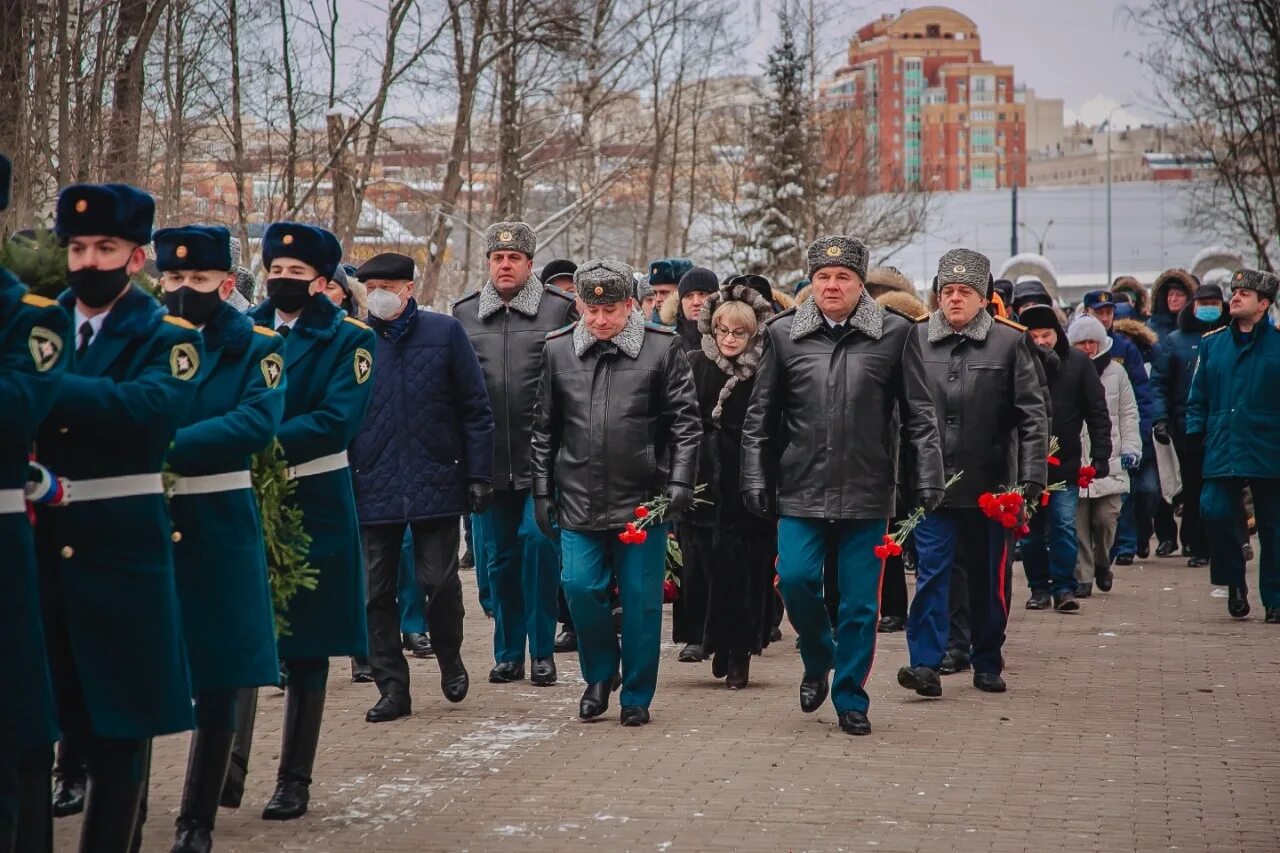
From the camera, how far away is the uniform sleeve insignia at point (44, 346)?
4.86m

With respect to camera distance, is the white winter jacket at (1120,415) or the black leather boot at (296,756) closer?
the black leather boot at (296,756)

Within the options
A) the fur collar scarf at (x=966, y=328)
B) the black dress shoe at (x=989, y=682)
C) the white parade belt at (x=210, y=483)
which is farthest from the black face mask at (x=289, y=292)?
the black dress shoe at (x=989, y=682)

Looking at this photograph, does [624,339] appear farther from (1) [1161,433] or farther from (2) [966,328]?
(1) [1161,433]

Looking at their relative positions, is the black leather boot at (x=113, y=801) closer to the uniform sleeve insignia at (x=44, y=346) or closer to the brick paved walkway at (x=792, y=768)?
the brick paved walkway at (x=792, y=768)

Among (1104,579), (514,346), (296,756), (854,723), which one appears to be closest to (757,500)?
(854,723)

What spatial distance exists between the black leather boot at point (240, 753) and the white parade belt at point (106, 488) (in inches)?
65.5

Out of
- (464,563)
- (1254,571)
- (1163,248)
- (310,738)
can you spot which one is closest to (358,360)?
(310,738)

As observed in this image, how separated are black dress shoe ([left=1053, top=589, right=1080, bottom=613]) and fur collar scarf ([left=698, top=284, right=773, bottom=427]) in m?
4.23

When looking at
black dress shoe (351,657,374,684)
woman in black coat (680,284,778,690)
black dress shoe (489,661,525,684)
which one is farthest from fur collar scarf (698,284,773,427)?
black dress shoe (351,657,374,684)

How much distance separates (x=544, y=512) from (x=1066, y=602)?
Answer: 560 cm

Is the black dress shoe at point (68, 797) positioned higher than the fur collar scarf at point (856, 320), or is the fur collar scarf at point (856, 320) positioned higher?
the fur collar scarf at point (856, 320)

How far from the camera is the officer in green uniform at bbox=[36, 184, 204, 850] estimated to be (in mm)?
5270

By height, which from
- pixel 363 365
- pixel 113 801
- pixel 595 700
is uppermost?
pixel 363 365

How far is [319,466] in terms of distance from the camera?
718 centimetres
